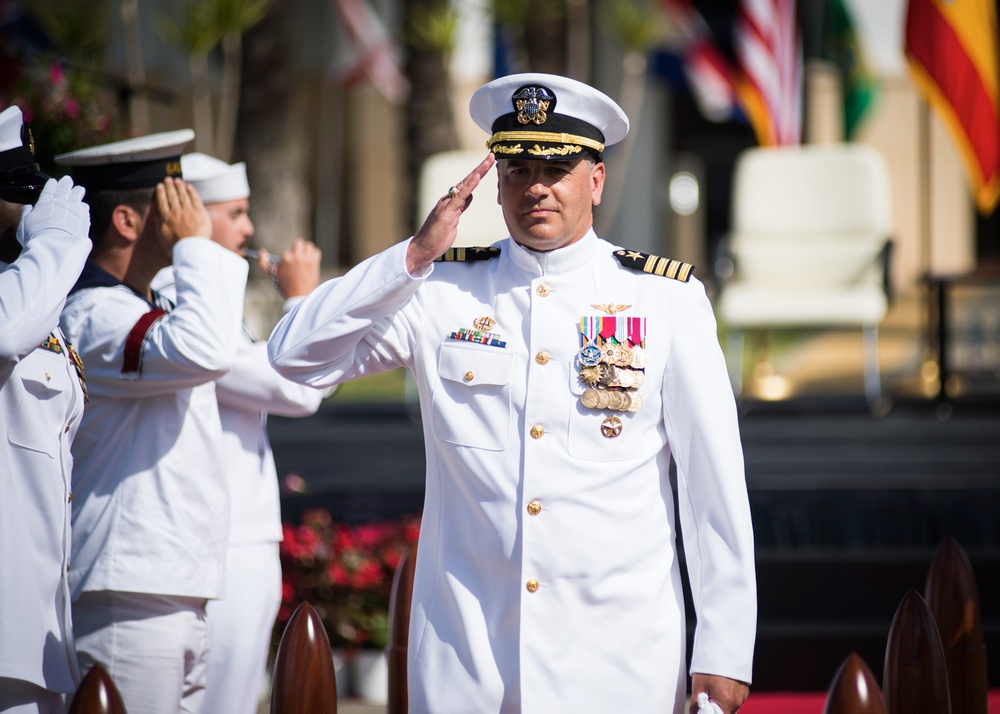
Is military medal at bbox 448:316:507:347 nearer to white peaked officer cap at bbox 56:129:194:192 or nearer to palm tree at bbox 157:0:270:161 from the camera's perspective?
white peaked officer cap at bbox 56:129:194:192

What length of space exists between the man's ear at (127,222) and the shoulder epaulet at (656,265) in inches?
46.8

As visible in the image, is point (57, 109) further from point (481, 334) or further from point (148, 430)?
point (481, 334)

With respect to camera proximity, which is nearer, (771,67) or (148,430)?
(148,430)

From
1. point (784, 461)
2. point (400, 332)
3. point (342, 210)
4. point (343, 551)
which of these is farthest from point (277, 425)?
point (342, 210)

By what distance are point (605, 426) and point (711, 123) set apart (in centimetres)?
1226

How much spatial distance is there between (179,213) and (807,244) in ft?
17.2

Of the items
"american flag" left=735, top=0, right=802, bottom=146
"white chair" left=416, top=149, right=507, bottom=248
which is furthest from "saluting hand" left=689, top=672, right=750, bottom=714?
"american flag" left=735, top=0, right=802, bottom=146

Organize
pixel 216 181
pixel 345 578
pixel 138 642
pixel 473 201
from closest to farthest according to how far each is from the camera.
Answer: pixel 138 642 < pixel 216 181 < pixel 345 578 < pixel 473 201

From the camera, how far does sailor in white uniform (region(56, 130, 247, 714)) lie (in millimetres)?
2859

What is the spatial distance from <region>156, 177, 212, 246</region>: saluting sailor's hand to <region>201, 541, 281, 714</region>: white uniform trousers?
0.79 meters

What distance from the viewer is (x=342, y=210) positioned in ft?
46.3

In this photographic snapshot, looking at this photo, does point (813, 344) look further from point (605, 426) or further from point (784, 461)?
point (605, 426)

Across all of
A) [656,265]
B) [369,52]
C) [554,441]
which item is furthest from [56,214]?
[369,52]

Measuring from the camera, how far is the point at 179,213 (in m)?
3.12
